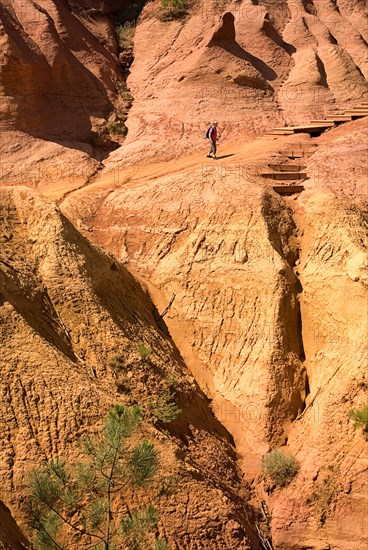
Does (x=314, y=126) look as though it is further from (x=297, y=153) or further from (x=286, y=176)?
(x=286, y=176)

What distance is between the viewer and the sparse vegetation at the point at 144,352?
15617 millimetres

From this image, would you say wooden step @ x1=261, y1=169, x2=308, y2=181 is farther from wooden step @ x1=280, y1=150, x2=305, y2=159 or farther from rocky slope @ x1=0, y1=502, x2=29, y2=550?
rocky slope @ x1=0, y1=502, x2=29, y2=550

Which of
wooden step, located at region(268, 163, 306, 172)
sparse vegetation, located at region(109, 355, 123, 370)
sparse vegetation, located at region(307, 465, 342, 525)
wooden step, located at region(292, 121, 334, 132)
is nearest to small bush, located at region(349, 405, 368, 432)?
sparse vegetation, located at region(307, 465, 342, 525)

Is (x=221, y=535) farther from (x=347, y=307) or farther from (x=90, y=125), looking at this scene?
(x=90, y=125)

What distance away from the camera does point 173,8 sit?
32.5 m

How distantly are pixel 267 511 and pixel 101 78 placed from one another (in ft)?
60.5

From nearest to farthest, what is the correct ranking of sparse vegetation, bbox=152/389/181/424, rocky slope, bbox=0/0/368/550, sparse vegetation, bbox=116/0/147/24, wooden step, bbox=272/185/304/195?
1. rocky slope, bbox=0/0/368/550
2. sparse vegetation, bbox=152/389/181/424
3. wooden step, bbox=272/185/304/195
4. sparse vegetation, bbox=116/0/147/24

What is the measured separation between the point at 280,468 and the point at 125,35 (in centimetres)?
2189

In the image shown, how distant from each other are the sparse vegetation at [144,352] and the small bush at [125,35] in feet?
62.6

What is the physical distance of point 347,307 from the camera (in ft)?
57.6

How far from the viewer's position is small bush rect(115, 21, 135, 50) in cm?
3216

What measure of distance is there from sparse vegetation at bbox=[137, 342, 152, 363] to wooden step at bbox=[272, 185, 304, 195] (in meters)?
6.56

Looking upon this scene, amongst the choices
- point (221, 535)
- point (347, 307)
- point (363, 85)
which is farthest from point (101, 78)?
point (221, 535)

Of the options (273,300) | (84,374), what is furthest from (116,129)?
(84,374)
